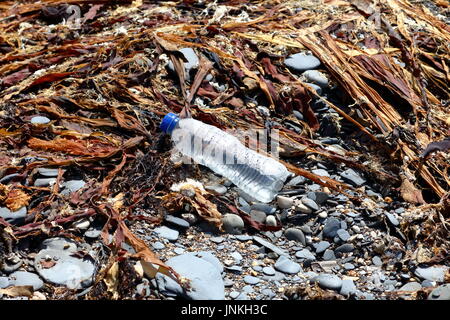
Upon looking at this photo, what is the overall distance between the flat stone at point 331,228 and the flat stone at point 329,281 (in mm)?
314

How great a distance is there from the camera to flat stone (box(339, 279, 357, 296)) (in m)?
2.54

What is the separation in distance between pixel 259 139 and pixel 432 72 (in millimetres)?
1428

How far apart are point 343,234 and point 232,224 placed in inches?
21.4

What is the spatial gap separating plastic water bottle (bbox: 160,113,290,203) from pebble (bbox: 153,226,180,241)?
0.52 meters

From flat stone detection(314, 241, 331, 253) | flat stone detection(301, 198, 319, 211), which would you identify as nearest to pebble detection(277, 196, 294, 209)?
flat stone detection(301, 198, 319, 211)

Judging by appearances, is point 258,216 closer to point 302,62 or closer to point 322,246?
point 322,246

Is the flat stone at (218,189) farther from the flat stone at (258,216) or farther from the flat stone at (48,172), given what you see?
the flat stone at (48,172)

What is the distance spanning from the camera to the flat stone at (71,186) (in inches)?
117

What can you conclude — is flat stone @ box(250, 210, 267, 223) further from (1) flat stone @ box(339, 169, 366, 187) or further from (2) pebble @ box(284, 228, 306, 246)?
(1) flat stone @ box(339, 169, 366, 187)

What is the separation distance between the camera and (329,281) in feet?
8.39

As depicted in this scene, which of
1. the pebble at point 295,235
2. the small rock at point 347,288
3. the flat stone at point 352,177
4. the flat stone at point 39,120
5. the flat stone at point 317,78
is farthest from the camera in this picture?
the flat stone at point 317,78

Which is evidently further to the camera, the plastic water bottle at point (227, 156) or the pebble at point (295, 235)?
the plastic water bottle at point (227, 156)

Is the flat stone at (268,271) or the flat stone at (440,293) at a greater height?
the flat stone at (440,293)

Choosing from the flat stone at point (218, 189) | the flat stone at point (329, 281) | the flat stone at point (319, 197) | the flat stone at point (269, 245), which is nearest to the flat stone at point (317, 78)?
the flat stone at point (319, 197)
